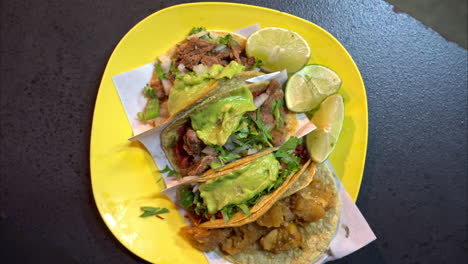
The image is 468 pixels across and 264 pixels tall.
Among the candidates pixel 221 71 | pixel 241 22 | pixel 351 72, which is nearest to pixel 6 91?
pixel 221 71

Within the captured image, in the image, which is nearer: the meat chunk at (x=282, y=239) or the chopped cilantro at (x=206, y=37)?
the meat chunk at (x=282, y=239)

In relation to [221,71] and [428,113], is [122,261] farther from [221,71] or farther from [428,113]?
[428,113]

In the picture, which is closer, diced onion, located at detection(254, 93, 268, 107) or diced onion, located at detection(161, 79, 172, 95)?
diced onion, located at detection(254, 93, 268, 107)

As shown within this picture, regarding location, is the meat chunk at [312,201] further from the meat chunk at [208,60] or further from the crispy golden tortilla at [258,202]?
the meat chunk at [208,60]

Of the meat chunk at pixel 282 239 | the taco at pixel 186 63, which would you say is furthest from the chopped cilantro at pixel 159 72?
the meat chunk at pixel 282 239

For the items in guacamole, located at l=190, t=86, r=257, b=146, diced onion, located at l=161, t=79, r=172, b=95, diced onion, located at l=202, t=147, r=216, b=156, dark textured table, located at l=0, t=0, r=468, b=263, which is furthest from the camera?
dark textured table, located at l=0, t=0, r=468, b=263

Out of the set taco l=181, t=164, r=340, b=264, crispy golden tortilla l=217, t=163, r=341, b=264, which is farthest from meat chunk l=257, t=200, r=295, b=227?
crispy golden tortilla l=217, t=163, r=341, b=264

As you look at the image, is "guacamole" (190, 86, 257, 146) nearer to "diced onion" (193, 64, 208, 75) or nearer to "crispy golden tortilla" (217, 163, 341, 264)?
"diced onion" (193, 64, 208, 75)
